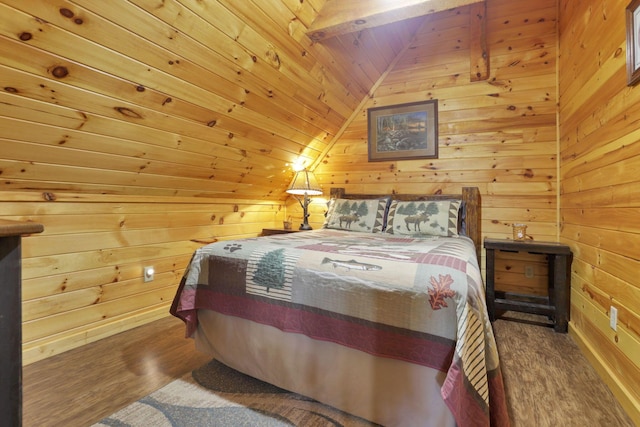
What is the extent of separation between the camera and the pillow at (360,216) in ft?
9.16

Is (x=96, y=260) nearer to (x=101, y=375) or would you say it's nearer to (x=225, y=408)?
(x=101, y=375)

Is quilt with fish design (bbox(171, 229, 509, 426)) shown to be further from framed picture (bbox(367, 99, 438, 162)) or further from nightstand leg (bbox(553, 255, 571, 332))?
framed picture (bbox(367, 99, 438, 162))

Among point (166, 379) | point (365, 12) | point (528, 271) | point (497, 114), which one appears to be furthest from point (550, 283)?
point (166, 379)

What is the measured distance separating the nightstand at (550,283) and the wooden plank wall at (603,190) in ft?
0.20

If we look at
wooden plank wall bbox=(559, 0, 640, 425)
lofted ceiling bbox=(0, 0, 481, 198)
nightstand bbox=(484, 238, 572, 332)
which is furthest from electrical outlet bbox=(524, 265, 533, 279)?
lofted ceiling bbox=(0, 0, 481, 198)

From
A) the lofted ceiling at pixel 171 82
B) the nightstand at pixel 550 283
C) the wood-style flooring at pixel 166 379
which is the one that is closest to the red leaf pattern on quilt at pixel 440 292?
the wood-style flooring at pixel 166 379

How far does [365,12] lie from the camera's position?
2.03 m

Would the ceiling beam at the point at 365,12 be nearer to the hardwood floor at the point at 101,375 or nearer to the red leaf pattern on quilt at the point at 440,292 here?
the red leaf pattern on quilt at the point at 440,292

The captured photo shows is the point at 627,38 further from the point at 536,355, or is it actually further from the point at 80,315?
the point at 80,315

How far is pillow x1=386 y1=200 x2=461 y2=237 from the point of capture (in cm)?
246

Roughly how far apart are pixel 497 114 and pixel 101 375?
353 centimetres

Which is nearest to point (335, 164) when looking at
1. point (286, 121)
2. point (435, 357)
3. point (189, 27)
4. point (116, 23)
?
point (286, 121)

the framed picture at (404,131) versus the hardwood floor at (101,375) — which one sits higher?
the framed picture at (404,131)

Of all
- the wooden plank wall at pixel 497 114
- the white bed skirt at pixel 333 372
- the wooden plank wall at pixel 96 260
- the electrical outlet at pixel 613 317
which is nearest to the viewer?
the white bed skirt at pixel 333 372
